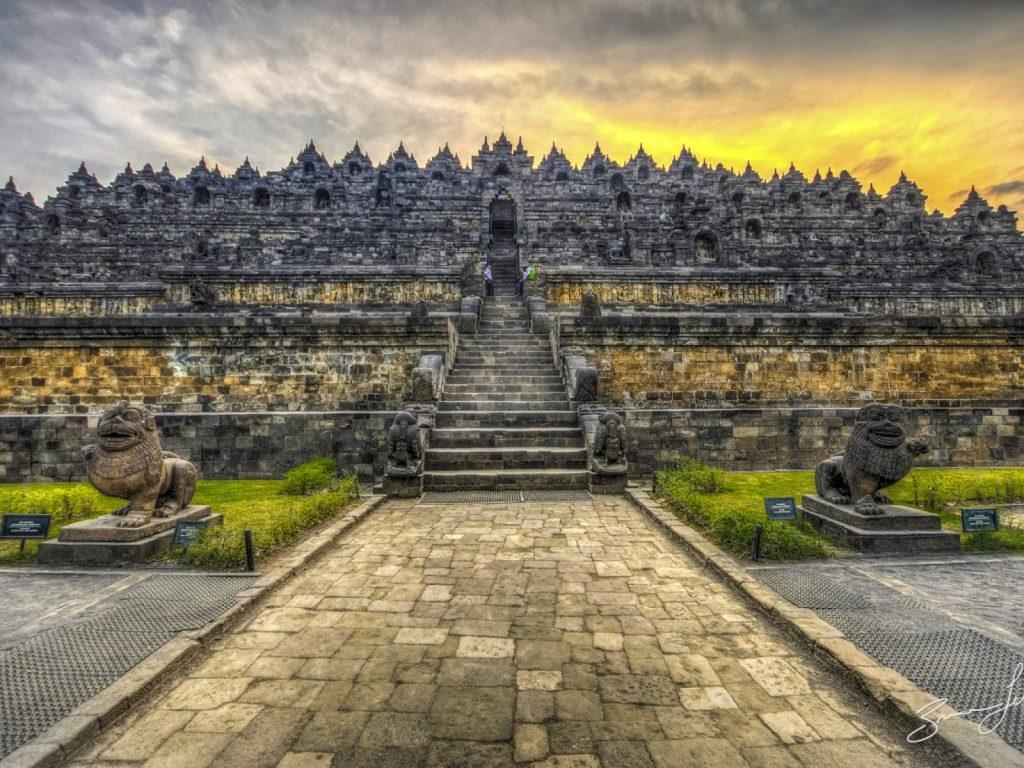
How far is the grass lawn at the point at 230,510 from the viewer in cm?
495

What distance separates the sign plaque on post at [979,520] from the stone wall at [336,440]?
429cm

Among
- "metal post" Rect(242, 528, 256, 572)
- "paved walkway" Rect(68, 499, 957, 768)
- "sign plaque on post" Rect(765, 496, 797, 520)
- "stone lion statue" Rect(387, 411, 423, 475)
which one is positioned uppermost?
"stone lion statue" Rect(387, 411, 423, 475)

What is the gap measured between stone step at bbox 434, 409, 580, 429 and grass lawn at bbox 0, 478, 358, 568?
8.43 feet

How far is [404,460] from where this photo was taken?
7926mm

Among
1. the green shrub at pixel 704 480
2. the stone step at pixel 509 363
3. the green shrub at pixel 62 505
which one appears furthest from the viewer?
the stone step at pixel 509 363

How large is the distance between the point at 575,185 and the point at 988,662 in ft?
132

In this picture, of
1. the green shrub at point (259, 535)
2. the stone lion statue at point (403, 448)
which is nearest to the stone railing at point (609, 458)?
the stone lion statue at point (403, 448)

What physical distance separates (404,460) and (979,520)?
755 cm

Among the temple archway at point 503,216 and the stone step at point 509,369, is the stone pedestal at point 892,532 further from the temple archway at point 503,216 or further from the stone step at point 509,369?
the temple archway at point 503,216

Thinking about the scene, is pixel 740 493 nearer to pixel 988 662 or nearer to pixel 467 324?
pixel 988 662

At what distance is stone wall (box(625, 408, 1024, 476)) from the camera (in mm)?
9398

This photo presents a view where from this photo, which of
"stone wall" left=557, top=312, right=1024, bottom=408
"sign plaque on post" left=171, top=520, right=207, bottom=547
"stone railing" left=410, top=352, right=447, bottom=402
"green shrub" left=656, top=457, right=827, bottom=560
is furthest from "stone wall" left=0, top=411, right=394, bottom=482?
"green shrub" left=656, top=457, right=827, bottom=560

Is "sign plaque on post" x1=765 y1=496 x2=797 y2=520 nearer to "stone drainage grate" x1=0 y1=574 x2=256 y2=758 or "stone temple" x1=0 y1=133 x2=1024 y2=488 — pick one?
"stone temple" x1=0 y1=133 x2=1024 y2=488

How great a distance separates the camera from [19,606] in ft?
13.4
